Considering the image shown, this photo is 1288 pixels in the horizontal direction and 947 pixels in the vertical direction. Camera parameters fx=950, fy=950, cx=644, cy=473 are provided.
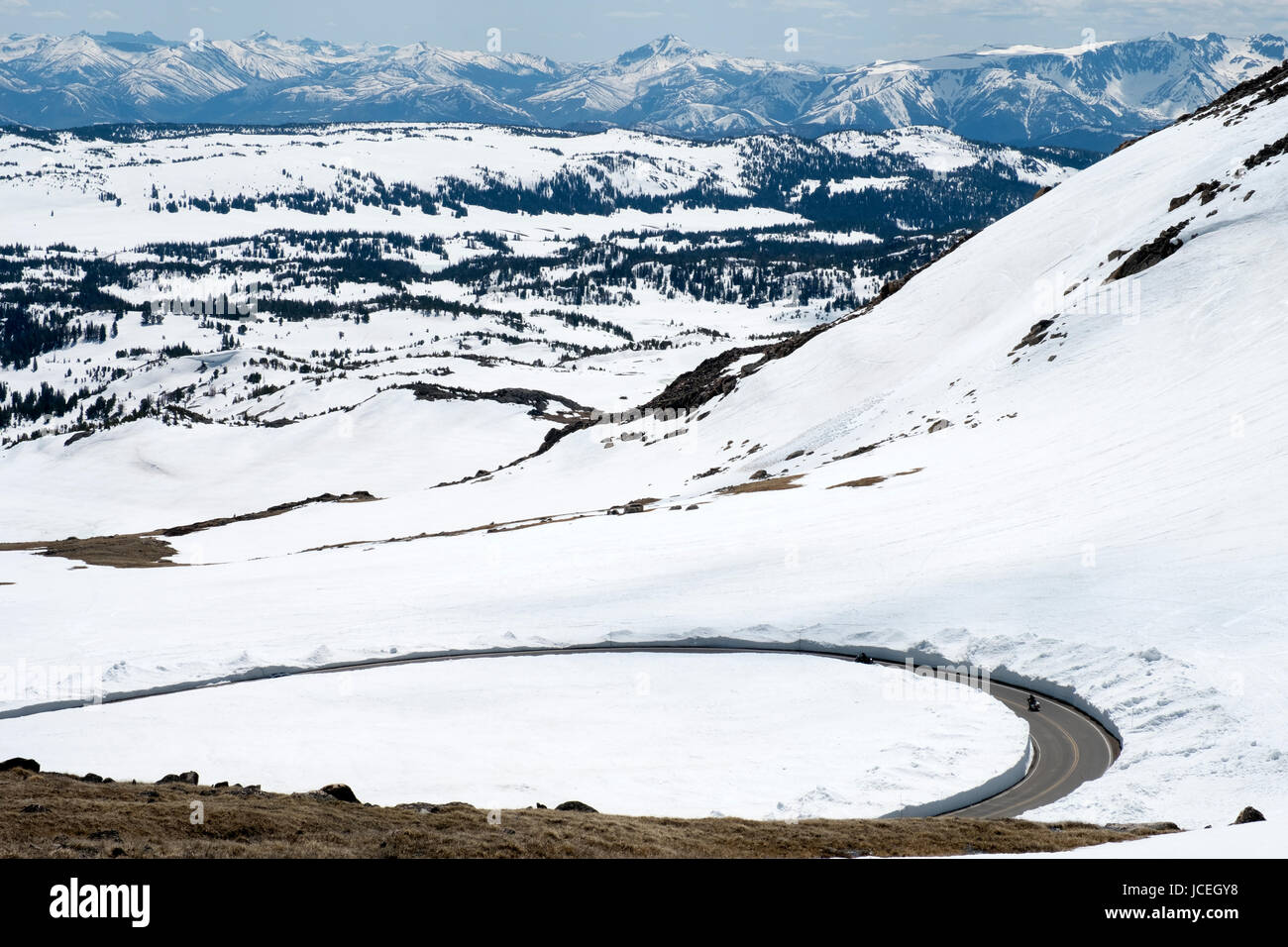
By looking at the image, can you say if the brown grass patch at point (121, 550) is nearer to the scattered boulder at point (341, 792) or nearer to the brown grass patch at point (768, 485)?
the brown grass patch at point (768, 485)

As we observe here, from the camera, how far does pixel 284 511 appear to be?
343 feet

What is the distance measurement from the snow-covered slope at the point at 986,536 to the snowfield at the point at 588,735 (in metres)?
3.50

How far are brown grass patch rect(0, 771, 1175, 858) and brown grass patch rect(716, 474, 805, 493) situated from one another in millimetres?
39020

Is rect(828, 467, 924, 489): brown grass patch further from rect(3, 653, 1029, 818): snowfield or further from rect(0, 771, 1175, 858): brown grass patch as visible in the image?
rect(0, 771, 1175, 858): brown grass patch

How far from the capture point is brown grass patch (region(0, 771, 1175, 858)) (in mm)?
20828

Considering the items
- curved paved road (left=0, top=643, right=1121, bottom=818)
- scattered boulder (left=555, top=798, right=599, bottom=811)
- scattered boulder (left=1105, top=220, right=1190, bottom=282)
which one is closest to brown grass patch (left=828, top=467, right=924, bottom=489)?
curved paved road (left=0, top=643, right=1121, bottom=818)

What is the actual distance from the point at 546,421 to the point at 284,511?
53907 mm

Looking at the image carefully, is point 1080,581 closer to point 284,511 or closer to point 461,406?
point 284,511

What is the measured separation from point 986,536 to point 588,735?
24.0 m

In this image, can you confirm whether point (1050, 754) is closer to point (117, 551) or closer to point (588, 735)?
point (588, 735)

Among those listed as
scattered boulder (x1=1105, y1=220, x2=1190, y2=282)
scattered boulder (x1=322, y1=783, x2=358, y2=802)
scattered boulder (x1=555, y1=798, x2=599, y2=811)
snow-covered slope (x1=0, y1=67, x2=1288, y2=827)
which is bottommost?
scattered boulder (x1=555, y1=798, x2=599, y2=811)

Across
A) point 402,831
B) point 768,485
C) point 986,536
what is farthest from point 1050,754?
point 768,485
